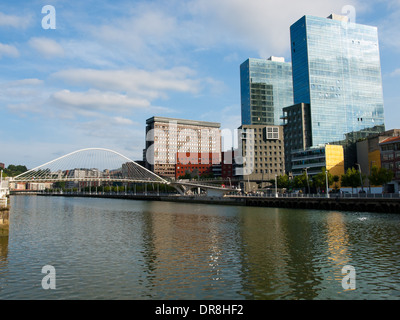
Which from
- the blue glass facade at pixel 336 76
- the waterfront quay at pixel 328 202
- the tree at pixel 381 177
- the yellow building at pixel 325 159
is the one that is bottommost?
the waterfront quay at pixel 328 202

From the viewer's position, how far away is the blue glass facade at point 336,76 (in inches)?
6078

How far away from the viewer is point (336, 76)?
158m

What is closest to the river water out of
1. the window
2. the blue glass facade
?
the blue glass facade

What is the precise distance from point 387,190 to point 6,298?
95148 millimetres

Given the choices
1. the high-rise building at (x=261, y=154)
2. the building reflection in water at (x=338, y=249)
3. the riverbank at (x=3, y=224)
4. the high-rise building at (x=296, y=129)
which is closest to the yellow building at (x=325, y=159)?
the high-rise building at (x=296, y=129)

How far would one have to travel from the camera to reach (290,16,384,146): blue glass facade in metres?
Answer: 154

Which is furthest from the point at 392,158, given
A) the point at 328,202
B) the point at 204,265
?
the point at 204,265

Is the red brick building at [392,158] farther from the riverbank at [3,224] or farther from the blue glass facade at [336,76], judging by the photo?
the riverbank at [3,224]

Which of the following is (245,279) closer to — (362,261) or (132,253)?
(362,261)

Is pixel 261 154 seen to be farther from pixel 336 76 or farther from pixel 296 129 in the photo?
pixel 336 76

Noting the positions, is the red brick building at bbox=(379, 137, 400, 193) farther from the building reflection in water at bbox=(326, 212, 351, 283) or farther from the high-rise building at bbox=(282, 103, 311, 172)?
the building reflection in water at bbox=(326, 212, 351, 283)

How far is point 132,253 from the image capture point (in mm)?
25953

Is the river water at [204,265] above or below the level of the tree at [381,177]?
below
